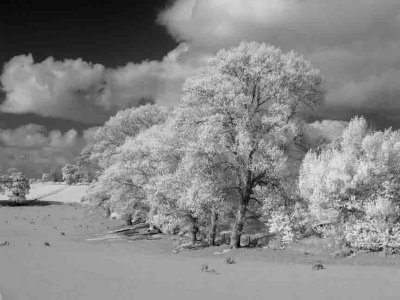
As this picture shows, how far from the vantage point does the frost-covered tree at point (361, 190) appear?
2920 centimetres

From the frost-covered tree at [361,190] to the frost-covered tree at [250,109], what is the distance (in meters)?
3.01

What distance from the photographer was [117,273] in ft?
76.5

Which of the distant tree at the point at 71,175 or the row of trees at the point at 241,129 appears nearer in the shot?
the row of trees at the point at 241,129

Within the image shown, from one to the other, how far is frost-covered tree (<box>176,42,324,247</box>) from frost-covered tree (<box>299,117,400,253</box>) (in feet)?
9.88

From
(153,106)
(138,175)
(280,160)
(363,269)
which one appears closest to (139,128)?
(153,106)

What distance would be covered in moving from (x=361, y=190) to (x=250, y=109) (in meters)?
9.52

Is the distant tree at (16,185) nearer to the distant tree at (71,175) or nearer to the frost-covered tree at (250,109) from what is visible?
the distant tree at (71,175)

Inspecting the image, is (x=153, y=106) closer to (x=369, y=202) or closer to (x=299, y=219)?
(x=299, y=219)

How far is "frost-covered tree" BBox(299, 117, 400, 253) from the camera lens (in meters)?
29.2

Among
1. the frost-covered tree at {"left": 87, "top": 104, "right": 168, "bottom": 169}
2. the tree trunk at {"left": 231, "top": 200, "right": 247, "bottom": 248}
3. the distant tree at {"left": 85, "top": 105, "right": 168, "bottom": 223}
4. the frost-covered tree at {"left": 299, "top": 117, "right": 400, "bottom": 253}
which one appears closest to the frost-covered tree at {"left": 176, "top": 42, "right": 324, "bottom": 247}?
the tree trunk at {"left": 231, "top": 200, "right": 247, "bottom": 248}

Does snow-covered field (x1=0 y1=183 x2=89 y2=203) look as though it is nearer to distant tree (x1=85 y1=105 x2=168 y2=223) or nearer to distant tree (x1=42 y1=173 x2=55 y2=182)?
distant tree (x1=85 y1=105 x2=168 y2=223)

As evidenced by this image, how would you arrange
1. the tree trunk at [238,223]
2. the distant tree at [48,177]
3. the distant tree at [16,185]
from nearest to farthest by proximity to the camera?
1. the tree trunk at [238,223]
2. the distant tree at [16,185]
3. the distant tree at [48,177]

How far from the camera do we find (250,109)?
34406 millimetres

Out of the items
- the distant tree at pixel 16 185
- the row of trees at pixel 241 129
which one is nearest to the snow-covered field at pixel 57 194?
the distant tree at pixel 16 185
